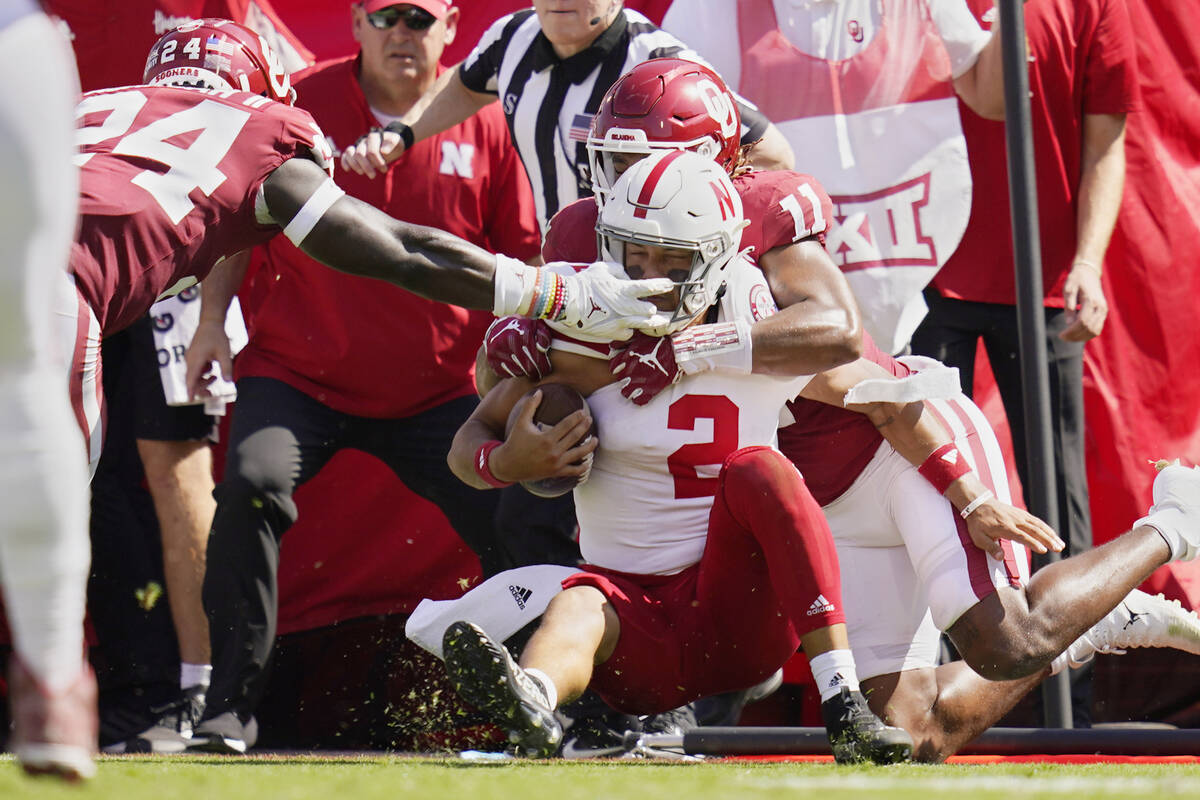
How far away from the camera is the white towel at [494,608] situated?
10.2 ft

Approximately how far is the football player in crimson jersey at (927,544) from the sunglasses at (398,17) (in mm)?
1224

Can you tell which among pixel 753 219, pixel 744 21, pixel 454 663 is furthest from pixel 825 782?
pixel 744 21

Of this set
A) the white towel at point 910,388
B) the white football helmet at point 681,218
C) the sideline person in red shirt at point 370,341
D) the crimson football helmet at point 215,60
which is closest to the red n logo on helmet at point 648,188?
the white football helmet at point 681,218

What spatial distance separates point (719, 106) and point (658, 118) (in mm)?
187

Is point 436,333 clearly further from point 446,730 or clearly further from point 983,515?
point 983,515

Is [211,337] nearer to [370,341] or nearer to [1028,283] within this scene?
[370,341]

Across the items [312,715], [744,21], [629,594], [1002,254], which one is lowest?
[312,715]

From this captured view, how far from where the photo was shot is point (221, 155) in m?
3.01

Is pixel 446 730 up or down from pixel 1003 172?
down

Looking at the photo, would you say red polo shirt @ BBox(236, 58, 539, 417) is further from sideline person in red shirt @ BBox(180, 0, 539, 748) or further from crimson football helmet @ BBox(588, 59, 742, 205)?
crimson football helmet @ BBox(588, 59, 742, 205)

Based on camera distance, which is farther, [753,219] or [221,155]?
[753,219]

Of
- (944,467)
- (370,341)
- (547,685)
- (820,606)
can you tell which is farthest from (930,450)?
(370,341)

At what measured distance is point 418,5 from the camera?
4559 mm

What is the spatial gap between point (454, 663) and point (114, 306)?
96 cm
